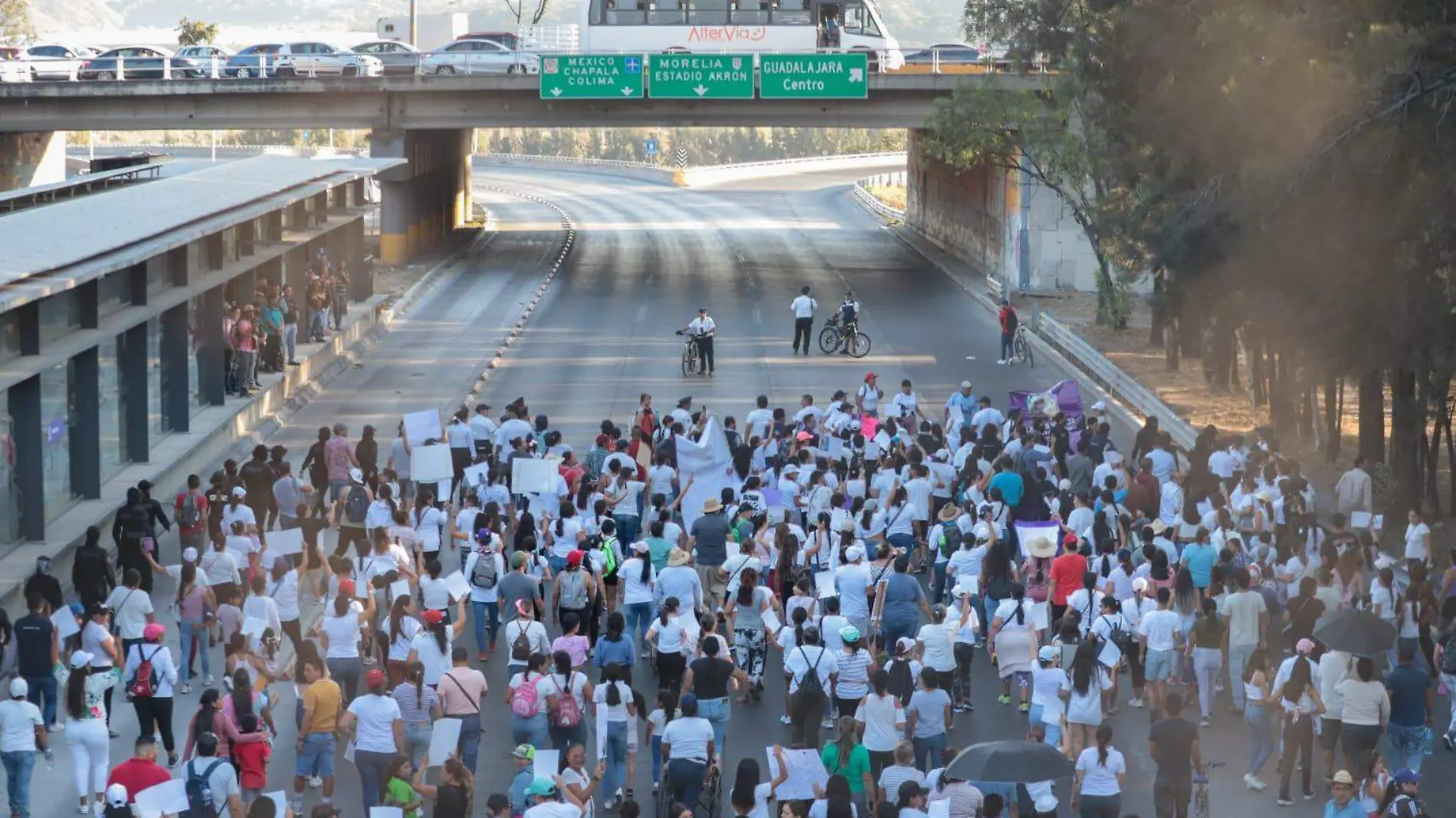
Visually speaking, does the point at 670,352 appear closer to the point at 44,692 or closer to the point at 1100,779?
the point at 44,692

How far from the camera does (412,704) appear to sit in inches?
550

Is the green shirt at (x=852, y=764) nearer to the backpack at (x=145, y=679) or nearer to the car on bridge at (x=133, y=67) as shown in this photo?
the backpack at (x=145, y=679)

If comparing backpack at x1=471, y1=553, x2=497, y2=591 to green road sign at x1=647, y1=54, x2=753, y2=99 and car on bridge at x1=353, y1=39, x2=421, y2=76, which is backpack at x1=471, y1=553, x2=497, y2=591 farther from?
car on bridge at x1=353, y1=39, x2=421, y2=76

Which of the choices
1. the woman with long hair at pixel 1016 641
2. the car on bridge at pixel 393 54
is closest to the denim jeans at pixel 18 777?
the woman with long hair at pixel 1016 641

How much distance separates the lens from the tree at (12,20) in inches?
3866

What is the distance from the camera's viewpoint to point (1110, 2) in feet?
99.2

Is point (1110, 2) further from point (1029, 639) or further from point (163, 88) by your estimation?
point (163, 88)

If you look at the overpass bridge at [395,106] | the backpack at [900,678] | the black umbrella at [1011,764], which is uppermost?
the overpass bridge at [395,106]

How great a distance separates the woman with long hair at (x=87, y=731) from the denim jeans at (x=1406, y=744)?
1033cm

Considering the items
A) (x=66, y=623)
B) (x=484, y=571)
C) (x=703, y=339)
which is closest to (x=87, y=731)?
(x=66, y=623)

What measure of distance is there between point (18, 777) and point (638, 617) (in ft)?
20.2

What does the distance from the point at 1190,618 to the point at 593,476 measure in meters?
8.30

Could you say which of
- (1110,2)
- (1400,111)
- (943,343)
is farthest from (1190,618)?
(943,343)

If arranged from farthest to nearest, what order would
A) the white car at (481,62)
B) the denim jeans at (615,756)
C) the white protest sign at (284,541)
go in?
the white car at (481,62) < the white protest sign at (284,541) < the denim jeans at (615,756)
